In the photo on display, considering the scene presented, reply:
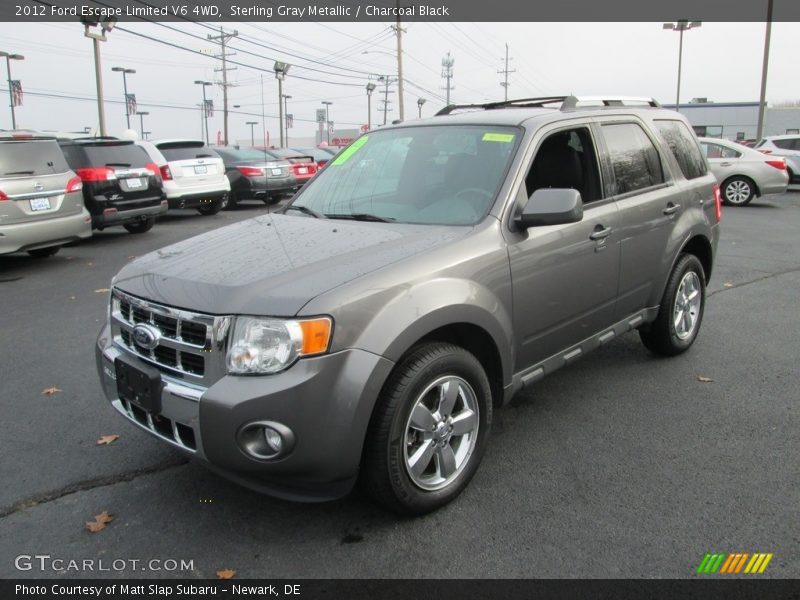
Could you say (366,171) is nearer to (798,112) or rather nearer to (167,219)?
(167,219)

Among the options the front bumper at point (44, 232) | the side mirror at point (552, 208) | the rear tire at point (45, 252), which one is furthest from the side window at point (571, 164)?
the rear tire at point (45, 252)

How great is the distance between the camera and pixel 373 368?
2572 mm

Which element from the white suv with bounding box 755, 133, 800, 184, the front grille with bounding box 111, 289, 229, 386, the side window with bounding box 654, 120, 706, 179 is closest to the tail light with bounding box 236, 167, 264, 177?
the side window with bounding box 654, 120, 706, 179

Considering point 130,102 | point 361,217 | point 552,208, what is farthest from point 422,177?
point 130,102

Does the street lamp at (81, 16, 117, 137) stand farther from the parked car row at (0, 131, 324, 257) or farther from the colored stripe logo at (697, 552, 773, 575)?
the colored stripe logo at (697, 552, 773, 575)

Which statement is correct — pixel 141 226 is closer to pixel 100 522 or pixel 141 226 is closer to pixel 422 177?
pixel 422 177

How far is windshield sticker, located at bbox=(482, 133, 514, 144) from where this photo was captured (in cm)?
361

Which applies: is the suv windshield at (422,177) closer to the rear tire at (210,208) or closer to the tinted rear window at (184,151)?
the tinted rear window at (184,151)

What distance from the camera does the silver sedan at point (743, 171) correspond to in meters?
15.7

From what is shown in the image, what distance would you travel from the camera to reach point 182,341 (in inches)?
105

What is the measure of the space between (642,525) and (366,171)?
2491mm

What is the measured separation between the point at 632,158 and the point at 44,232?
7.39 meters

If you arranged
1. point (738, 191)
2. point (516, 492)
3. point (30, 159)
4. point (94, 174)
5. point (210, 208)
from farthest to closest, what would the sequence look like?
point (738, 191), point (210, 208), point (94, 174), point (30, 159), point (516, 492)

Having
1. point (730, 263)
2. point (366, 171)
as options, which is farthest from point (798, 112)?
point (366, 171)
